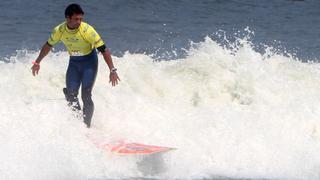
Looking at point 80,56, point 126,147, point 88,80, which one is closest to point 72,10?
point 80,56

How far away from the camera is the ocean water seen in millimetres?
9000

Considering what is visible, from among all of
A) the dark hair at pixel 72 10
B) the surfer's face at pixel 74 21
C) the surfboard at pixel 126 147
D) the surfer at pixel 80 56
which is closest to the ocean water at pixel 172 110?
the surfboard at pixel 126 147

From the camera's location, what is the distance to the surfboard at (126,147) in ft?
29.6

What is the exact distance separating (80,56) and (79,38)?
0.97ft

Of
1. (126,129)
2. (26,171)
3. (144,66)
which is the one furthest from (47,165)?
(144,66)

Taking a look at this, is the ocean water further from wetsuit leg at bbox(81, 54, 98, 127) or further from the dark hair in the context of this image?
the dark hair

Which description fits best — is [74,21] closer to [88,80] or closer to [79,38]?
[79,38]

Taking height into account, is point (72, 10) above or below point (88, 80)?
above

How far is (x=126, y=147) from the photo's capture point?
927 cm

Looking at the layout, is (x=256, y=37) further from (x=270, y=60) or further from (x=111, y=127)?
(x=111, y=127)

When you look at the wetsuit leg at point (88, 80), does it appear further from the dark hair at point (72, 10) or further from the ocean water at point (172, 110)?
the dark hair at point (72, 10)

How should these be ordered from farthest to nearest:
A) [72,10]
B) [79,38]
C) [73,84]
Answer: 1. [73,84]
2. [79,38]
3. [72,10]

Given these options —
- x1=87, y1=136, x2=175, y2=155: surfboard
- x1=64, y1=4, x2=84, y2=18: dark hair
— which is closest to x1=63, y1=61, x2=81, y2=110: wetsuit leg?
x1=87, y1=136, x2=175, y2=155: surfboard

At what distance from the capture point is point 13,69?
12.8 meters
